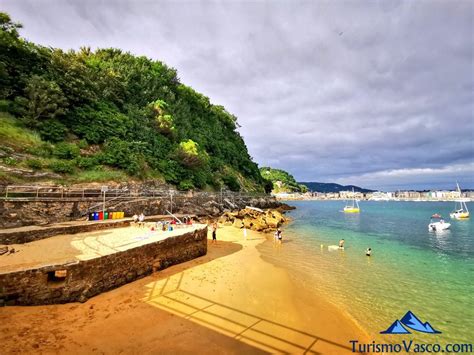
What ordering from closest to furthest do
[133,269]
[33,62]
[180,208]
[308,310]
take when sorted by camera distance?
[308,310], [133,269], [33,62], [180,208]

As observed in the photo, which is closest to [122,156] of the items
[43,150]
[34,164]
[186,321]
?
[43,150]

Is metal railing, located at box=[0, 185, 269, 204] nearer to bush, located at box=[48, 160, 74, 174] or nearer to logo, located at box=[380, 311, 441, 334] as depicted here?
→ bush, located at box=[48, 160, 74, 174]

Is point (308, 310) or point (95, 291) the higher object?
point (95, 291)

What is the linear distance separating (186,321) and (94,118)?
2582cm

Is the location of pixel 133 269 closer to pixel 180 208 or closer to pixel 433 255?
pixel 180 208

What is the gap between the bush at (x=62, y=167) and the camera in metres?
18.7

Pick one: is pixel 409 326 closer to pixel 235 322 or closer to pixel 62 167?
pixel 235 322

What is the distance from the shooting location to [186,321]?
7.99 meters

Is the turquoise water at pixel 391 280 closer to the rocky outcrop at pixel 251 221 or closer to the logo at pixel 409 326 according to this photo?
the logo at pixel 409 326

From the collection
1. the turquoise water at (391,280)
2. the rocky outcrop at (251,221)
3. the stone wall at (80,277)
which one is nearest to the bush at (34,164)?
the stone wall at (80,277)

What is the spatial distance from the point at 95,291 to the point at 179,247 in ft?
17.4

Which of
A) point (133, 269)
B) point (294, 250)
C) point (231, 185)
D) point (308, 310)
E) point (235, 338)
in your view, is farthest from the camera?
point (231, 185)

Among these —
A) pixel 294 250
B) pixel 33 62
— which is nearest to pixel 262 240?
pixel 294 250

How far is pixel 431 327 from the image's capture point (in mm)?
8727
